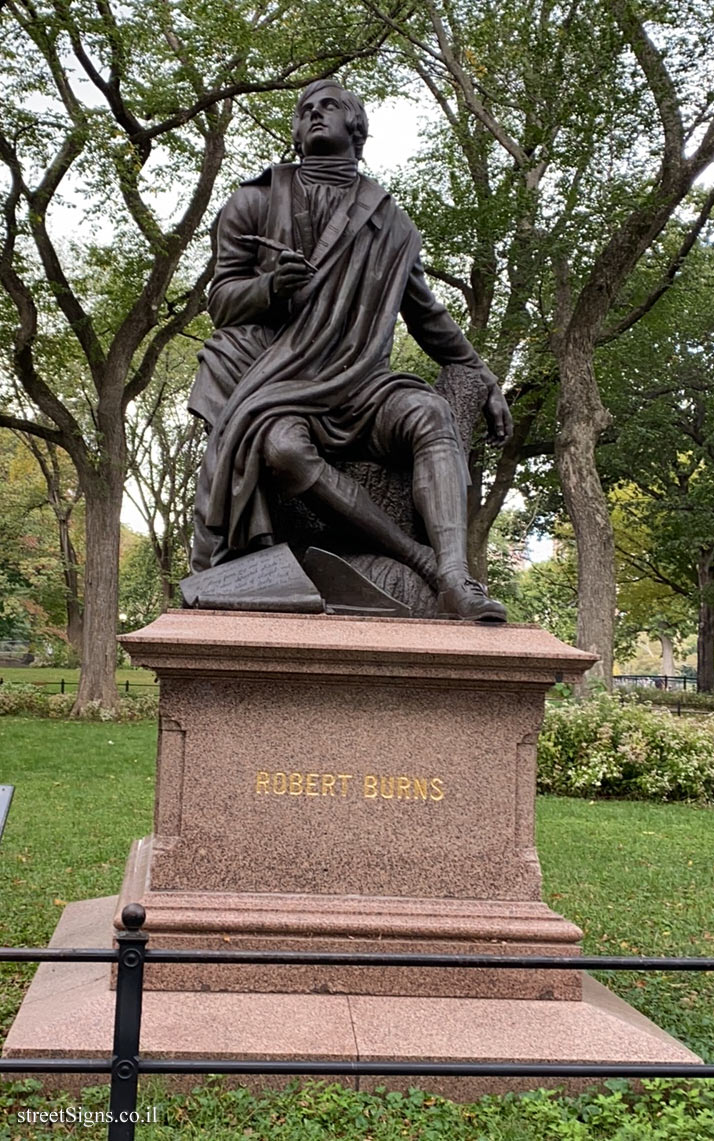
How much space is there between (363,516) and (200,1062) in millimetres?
2865

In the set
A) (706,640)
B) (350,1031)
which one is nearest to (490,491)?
(706,640)

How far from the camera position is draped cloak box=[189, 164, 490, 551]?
486 centimetres

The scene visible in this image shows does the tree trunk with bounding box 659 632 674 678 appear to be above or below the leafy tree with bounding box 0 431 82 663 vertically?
below

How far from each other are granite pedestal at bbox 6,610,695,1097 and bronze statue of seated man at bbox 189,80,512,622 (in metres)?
0.50

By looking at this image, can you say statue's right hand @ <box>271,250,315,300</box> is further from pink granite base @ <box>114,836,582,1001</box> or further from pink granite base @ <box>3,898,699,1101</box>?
pink granite base @ <box>3,898,699,1101</box>

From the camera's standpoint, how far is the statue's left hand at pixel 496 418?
5.69 m

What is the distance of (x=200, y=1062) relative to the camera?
2523 mm

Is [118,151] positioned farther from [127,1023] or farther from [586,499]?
[127,1023]

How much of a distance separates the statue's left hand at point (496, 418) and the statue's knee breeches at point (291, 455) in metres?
1.25

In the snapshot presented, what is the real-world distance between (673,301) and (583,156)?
638cm

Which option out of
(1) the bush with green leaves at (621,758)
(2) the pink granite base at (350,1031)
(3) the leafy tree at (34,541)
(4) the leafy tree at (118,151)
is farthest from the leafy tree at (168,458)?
(2) the pink granite base at (350,1031)

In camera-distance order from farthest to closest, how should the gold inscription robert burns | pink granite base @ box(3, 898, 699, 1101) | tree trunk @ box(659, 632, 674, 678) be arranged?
tree trunk @ box(659, 632, 674, 678)
the gold inscription robert burns
pink granite base @ box(3, 898, 699, 1101)

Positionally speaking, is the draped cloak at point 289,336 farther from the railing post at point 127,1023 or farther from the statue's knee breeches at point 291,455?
the railing post at point 127,1023

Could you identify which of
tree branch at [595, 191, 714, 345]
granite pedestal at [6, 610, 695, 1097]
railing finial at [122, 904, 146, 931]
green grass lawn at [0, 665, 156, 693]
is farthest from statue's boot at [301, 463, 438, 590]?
green grass lawn at [0, 665, 156, 693]
